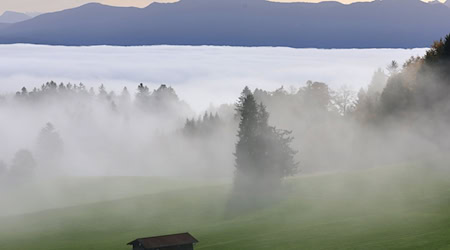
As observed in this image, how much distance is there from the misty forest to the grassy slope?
0.60ft

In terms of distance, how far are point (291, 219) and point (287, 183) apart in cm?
2007

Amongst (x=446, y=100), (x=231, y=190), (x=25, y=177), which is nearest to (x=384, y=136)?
(x=446, y=100)

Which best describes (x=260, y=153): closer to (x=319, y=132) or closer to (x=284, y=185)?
(x=284, y=185)

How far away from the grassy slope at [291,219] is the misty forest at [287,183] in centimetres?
18

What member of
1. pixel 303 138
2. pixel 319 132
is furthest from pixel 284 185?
pixel 319 132

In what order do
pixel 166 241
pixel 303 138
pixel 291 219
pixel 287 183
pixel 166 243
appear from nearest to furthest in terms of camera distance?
pixel 166 243 < pixel 166 241 < pixel 291 219 < pixel 287 183 < pixel 303 138

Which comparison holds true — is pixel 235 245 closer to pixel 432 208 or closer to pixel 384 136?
pixel 432 208

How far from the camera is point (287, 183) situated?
122m

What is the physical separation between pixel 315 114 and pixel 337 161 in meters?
19.0

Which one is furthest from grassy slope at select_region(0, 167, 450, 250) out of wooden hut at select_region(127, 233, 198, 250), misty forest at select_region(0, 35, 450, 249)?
wooden hut at select_region(127, 233, 198, 250)

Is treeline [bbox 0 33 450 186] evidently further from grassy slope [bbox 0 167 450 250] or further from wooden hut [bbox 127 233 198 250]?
wooden hut [bbox 127 233 198 250]

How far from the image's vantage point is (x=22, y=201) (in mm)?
146250

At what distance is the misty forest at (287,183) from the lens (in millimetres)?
95375

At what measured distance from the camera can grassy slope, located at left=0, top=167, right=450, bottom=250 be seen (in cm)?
8769
